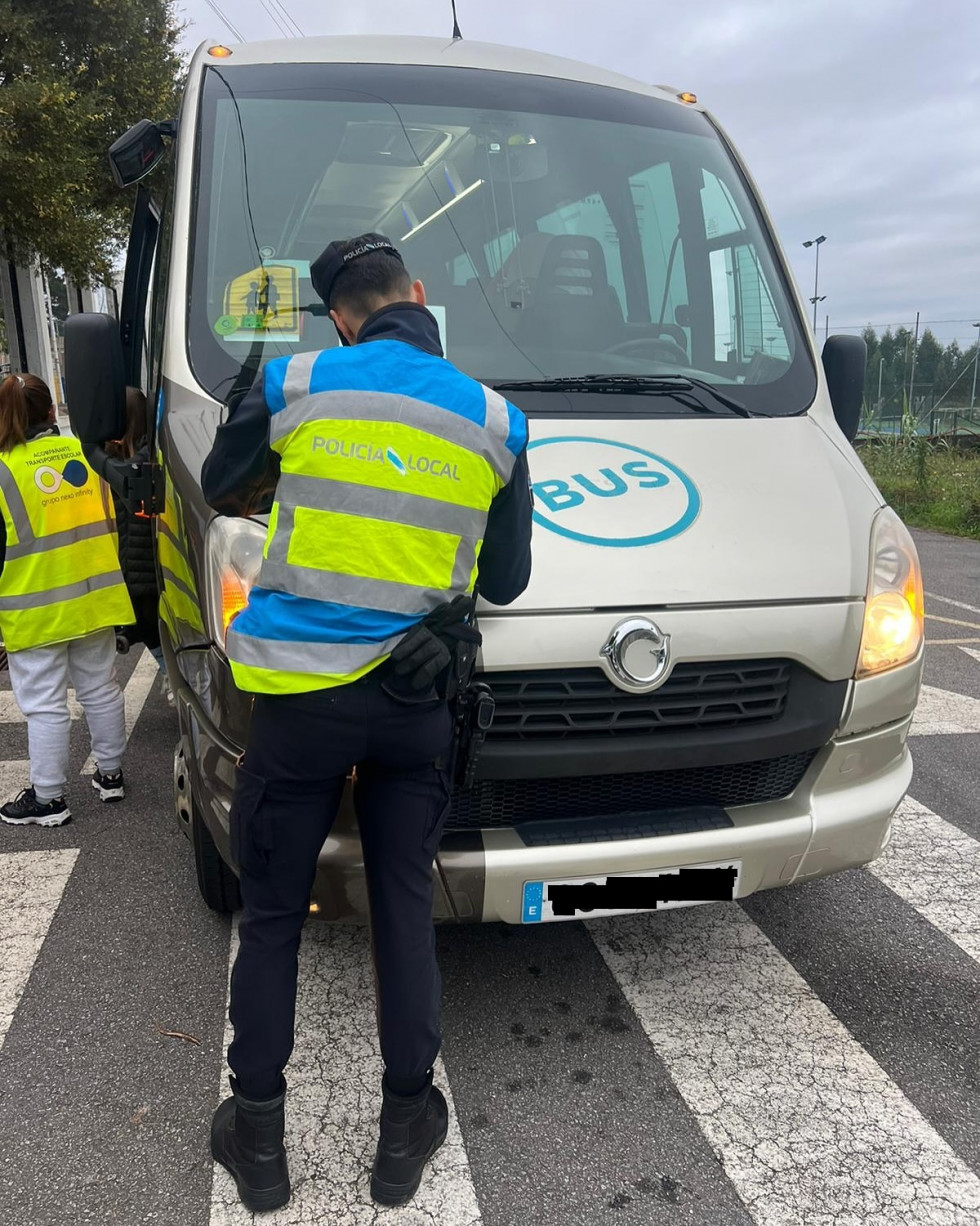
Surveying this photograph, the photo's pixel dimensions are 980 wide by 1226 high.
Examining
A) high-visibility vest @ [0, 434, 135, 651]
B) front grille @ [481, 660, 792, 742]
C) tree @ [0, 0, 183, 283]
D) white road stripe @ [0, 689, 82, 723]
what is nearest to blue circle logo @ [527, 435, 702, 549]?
front grille @ [481, 660, 792, 742]

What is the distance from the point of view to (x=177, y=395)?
2.94 metres

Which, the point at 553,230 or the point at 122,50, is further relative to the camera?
the point at 122,50

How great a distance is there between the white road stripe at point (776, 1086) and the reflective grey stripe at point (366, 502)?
1541 millimetres

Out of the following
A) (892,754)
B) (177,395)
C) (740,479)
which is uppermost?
(177,395)

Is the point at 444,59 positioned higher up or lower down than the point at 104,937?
higher up

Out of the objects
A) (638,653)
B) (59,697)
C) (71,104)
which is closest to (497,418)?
(638,653)

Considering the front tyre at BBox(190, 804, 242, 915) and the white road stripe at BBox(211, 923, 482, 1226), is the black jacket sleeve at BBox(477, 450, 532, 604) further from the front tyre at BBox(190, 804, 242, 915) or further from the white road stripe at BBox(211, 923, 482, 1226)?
the front tyre at BBox(190, 804, 242, 915)

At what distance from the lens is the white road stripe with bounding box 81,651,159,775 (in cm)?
526

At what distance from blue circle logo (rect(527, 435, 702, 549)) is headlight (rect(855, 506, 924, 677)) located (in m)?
0.51

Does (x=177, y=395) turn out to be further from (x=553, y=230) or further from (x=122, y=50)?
(x=122, y=50)

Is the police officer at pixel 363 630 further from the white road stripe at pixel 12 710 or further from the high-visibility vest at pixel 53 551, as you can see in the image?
the white road stripe at pixel 12 710

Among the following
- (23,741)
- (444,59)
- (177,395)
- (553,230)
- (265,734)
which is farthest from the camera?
(23,741)

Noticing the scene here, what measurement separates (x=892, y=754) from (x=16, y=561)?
318 centimetres

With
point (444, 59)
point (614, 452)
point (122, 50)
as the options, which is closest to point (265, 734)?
point (614, 452)
